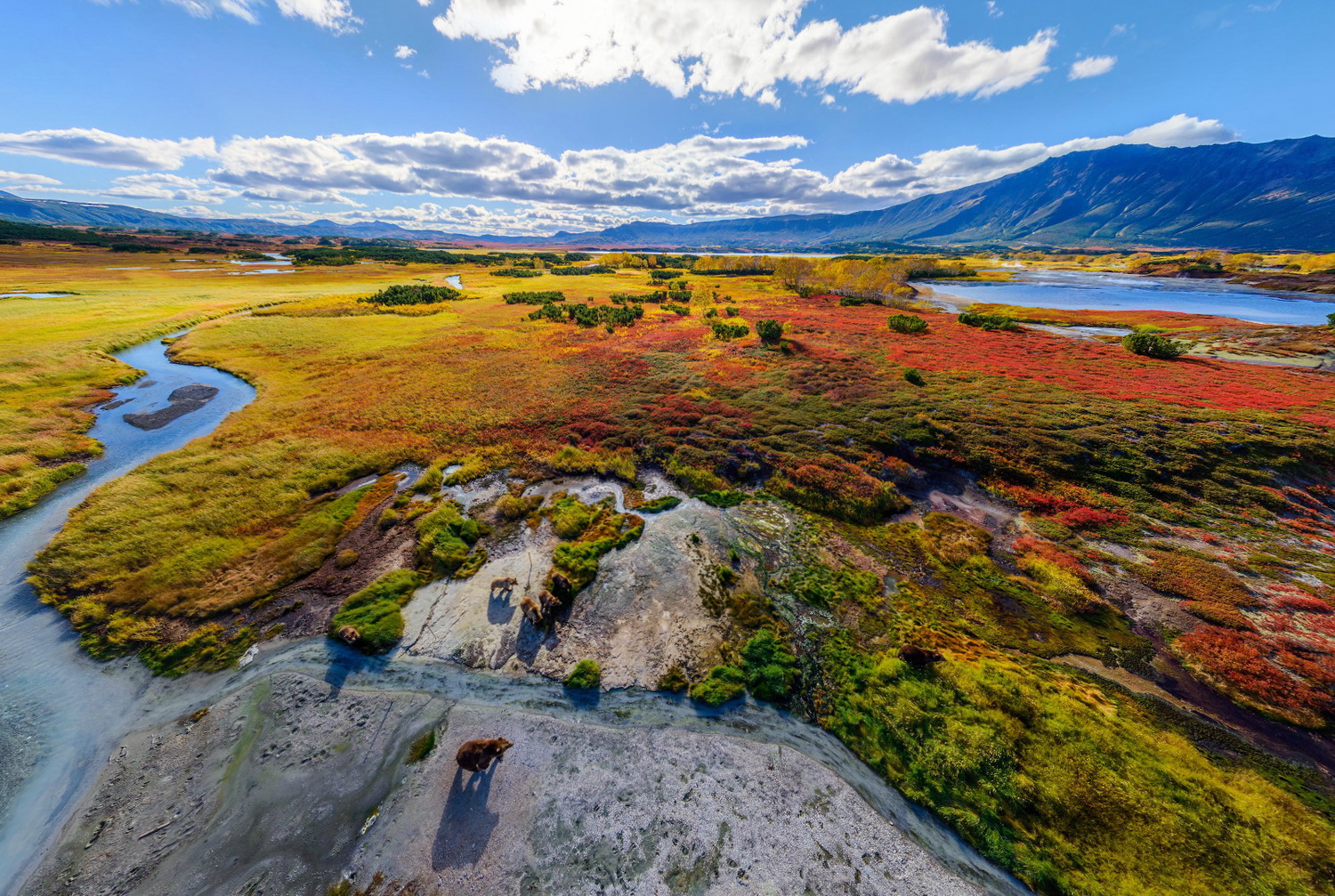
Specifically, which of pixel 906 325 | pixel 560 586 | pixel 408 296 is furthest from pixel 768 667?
pixel 408 296

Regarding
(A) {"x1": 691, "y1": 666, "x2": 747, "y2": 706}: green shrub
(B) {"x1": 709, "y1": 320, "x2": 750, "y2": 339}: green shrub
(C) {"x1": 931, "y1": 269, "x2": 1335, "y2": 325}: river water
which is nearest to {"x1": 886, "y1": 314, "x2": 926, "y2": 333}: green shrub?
(B) {"x1": 709, "y1": 320, "x2": 750, "y2": 339}: green shrub

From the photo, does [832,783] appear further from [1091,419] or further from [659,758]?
[1091,419]

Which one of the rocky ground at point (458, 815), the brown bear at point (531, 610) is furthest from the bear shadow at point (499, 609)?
the rocky ground at point (458, 815)

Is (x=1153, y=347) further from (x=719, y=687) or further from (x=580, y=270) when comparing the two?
(x=580, y=270)

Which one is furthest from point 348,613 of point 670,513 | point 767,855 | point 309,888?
point 767,855

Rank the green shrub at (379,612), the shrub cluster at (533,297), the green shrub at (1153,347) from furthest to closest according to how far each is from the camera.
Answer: the shrub cluster at (533,297) < the green shrub at (1153,347) < the green shrub at (379,612)

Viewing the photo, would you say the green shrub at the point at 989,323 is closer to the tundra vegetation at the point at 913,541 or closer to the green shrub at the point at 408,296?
the tundra vegetation at the point at 913,541

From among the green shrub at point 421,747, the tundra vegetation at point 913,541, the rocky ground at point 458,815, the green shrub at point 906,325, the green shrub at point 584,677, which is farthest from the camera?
the green shrub at point 906,325
